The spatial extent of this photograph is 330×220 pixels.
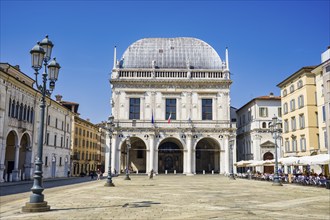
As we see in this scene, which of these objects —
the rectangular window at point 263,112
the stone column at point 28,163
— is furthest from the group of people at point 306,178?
the stone column at point 28,163

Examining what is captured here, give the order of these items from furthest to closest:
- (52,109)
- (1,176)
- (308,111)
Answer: (52,109), (308,111), (1,176)

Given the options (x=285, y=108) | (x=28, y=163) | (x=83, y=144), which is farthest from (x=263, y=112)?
(x=83, y=144)

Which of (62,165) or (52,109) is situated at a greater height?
(52,109)

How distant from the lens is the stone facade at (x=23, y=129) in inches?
1443

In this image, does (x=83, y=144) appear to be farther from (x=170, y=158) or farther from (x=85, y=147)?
(x=170, y=158)

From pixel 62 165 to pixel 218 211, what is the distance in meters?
49.0

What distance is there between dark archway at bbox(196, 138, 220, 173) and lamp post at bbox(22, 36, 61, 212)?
166ft

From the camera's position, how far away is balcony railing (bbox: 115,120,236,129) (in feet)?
194

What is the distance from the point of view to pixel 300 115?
45.8 meters

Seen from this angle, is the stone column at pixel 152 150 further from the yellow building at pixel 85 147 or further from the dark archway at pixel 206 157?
the yellow building at pixel 85 147

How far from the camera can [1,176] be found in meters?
36.2

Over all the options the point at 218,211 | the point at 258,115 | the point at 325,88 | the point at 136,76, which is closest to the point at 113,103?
the point at 136,76

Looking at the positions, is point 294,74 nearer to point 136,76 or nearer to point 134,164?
point 136,76

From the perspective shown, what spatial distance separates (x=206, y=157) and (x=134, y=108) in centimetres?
1718
